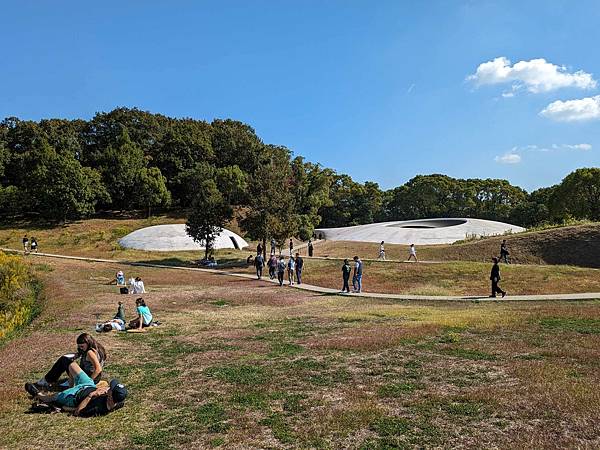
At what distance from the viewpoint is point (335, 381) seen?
942 cm

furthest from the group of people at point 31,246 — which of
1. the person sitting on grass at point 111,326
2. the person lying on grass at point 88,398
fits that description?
the person lying on grass at point 88,398

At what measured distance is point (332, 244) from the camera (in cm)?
6475

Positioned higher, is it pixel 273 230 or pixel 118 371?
pixel 273 230

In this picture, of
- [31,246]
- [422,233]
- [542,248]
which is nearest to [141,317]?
[542,248]

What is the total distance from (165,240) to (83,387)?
167 ft

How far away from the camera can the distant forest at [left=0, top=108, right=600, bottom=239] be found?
2778 inches

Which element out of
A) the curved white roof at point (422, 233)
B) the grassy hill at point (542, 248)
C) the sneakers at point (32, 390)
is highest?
the curved white roof at point (422, 233)

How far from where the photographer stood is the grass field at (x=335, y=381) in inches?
267

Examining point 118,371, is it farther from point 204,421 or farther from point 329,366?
point 329,366

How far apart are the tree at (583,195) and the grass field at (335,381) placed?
215 ft

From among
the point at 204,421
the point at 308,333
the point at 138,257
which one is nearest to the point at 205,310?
the point at 308,333

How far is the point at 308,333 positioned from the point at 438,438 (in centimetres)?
857

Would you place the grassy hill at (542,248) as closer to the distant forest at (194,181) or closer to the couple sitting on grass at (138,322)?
the distant forest at (194,181)

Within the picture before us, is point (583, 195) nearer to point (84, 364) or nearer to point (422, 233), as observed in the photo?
point (422, 233)
